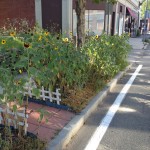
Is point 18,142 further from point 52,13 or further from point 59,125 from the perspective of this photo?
point 52,13

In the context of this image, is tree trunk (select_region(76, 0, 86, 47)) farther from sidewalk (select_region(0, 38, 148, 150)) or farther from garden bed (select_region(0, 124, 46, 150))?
garden bed (select_region(0, 124, 46, 150))

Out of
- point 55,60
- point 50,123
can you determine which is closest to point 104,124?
point 50,123

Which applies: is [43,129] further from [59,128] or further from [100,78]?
[100,78]

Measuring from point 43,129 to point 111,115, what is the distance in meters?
1.55

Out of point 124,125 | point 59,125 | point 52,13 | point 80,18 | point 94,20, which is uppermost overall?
point 52,13

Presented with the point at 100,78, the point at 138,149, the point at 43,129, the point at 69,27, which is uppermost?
the point at 69,27

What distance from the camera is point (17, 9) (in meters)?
13.9

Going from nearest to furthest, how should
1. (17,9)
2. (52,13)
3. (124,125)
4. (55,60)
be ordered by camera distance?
(55,60) → (124,125) → (52,13) → (17,9)

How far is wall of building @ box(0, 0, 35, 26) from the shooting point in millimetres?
13610

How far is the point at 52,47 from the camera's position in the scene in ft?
13.6

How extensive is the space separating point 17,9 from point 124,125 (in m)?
11.5

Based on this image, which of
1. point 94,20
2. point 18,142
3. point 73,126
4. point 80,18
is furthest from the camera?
point 94,20

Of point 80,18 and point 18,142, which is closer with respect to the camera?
point 18,142

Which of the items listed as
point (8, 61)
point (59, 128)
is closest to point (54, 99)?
point (59, 128)
